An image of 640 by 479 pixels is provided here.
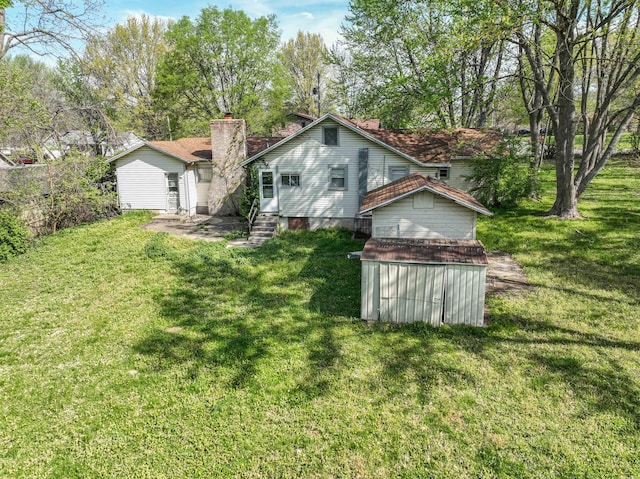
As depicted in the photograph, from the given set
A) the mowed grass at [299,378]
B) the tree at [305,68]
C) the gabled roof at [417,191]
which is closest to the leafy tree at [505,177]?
the mowed grass at [299,378]

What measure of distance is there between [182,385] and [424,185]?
8.60m

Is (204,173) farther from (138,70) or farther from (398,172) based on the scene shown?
(138,70)

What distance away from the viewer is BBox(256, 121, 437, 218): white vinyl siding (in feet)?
58.0

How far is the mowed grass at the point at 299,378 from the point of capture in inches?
222

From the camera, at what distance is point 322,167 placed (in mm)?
17953

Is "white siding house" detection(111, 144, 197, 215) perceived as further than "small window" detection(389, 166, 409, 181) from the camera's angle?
Yes

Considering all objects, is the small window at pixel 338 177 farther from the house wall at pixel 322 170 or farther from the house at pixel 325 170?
the house wall at pixel 322 170

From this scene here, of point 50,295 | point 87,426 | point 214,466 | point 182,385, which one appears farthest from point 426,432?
point 50,295

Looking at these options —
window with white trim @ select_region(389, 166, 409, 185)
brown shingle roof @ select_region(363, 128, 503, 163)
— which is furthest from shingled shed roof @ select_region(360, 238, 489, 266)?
brown shingle roof @ select_region(363, 128, 503, 163)

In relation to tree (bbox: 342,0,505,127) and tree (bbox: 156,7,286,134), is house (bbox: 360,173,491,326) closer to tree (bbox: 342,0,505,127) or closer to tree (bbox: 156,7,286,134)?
tree (bbox: 342,0,505,127)

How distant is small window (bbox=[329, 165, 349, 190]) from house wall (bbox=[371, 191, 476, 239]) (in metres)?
5.45

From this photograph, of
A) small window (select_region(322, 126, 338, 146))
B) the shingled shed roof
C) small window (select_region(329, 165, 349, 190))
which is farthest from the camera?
small window (select_region(329, 165, 349, 190))

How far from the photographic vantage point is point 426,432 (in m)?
6.11

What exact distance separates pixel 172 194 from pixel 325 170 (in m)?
8.83
